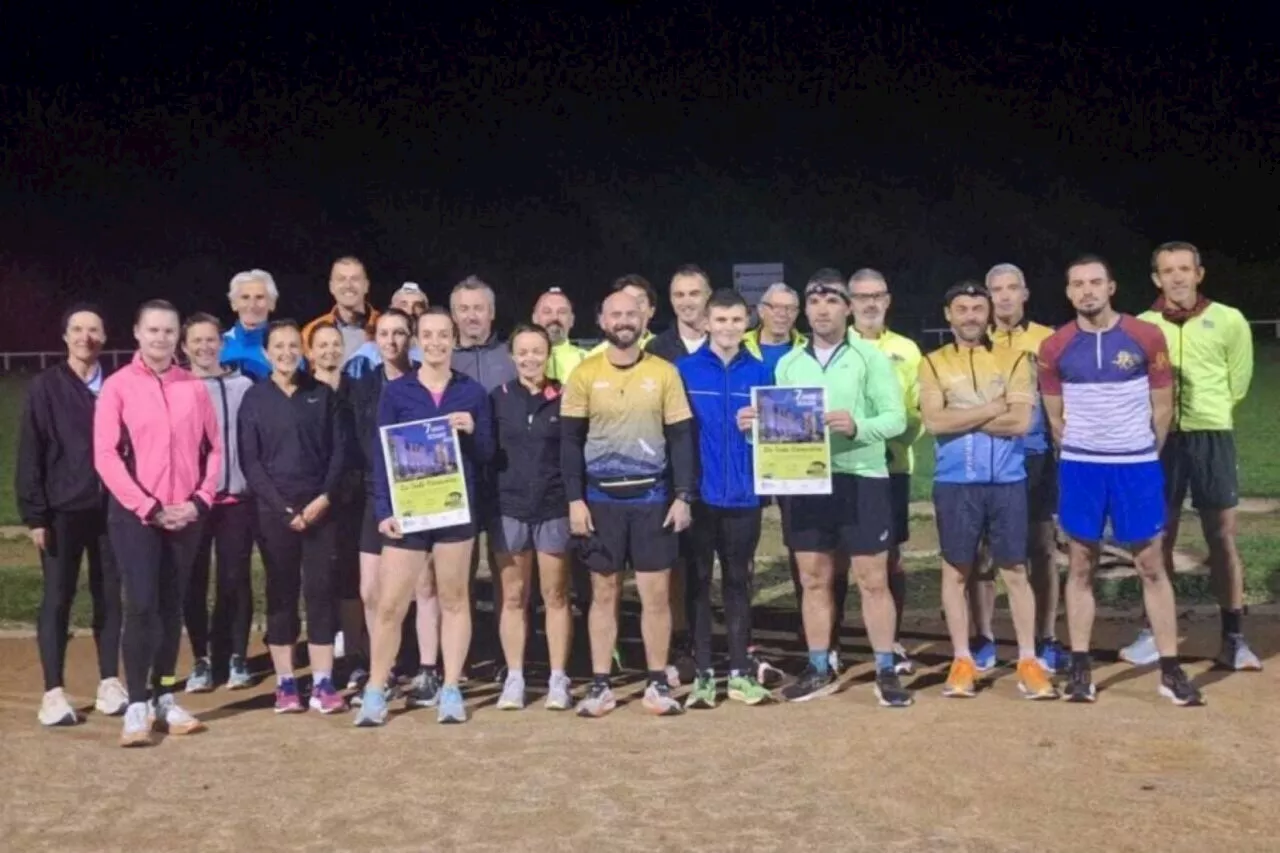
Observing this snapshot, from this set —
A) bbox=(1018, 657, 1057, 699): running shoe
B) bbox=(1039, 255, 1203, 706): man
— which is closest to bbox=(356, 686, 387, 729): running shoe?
bbox=(1018, 657, 1057, 699): running shoe

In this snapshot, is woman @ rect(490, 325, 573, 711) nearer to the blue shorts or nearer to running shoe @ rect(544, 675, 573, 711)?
running shoe @ rect(544, 675, 573, 711)

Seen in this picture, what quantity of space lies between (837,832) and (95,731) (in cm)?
365

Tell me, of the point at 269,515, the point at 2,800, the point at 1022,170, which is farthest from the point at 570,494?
the point at 1022,170

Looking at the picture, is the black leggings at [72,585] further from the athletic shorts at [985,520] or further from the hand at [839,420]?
the athletic shorts at [985,520]

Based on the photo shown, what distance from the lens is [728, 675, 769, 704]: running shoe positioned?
681 centimetres

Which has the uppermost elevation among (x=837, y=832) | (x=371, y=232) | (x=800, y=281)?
(x=371, y=232)

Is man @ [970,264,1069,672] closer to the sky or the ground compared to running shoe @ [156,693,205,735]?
closer to the sky

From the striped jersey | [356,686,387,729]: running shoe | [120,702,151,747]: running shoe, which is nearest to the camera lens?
[120,702,151,747]: running shoe

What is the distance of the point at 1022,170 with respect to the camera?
166ft

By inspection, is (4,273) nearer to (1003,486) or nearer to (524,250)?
(524,250)

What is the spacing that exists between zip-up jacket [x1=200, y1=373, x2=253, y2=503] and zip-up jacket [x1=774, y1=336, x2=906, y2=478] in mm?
2752

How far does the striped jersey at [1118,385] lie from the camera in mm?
6719

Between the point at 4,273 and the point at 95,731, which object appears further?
the point at 4,273

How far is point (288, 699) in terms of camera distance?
683 centimetres
